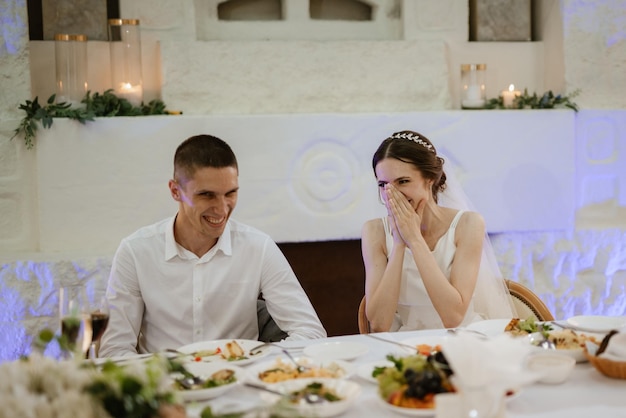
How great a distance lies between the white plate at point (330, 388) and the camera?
1698 mm

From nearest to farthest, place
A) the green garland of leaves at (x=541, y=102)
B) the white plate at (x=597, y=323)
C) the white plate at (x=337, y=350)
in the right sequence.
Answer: the white plate at (x=337, y=350) → the white plate at (x=597, y=323) → the green garland of leaves at (x=541, y=102)

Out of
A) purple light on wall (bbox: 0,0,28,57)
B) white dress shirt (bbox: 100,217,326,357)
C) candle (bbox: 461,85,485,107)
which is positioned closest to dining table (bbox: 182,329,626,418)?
white dress shirt (bbox: 100,217,326,357)

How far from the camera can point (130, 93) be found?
427 cm

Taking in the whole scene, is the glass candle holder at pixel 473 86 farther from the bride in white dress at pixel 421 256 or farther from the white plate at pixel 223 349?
the white plate at pixel 223 349

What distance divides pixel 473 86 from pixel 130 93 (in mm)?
2081

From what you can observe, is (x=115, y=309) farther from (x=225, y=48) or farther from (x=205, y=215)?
(x=225, y=48)

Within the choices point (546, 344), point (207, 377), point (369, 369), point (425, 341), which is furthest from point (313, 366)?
point (546, 344)

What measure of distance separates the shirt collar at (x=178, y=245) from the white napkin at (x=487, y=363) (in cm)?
159

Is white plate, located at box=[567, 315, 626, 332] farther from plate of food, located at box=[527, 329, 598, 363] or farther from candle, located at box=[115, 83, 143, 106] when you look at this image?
candle, located at box=[115, 83, 143, 106]

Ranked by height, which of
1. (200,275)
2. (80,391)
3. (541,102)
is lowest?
(200,275)

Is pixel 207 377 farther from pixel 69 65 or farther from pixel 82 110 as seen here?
pixel 69 65

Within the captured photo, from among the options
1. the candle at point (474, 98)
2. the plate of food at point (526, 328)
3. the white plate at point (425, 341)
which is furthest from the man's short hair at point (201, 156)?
the candle at point (474, 98)

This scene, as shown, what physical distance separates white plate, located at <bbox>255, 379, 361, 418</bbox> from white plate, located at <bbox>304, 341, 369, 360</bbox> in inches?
13.1

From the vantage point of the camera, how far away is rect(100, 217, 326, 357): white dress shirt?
287cm
